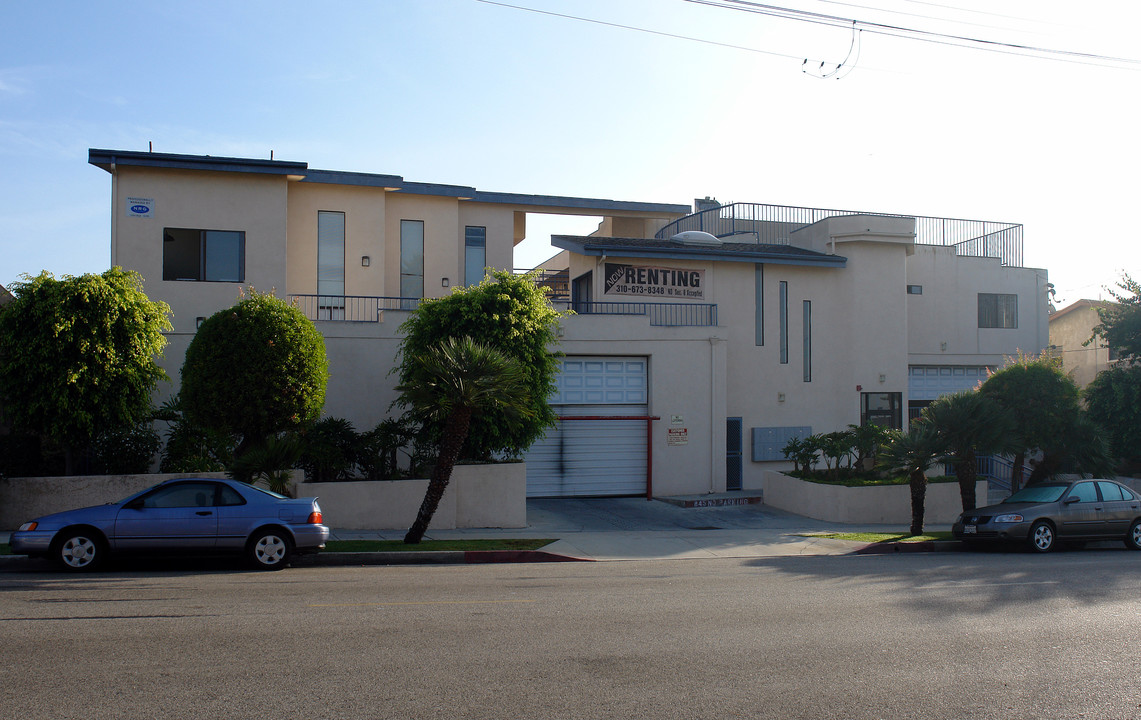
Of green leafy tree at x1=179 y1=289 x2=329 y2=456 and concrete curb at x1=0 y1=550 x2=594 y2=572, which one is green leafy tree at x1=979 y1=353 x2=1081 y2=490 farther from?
green leafy tree at x1=179 y1=289 x2=329 y2=456

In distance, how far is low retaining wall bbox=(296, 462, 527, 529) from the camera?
51.7 feet

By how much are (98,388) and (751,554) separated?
11.6 m

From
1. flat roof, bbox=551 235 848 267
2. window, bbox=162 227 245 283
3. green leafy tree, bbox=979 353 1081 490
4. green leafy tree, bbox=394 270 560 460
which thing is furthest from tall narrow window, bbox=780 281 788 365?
window, bbox=162 227 245 283

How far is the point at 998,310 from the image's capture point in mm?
29859

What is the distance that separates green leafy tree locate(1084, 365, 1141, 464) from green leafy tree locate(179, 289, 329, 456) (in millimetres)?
21619

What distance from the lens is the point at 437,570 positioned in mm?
11977

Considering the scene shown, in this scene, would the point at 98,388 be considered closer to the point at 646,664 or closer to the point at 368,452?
the point at 368,452

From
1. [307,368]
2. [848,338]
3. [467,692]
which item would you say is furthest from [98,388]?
[848,338]

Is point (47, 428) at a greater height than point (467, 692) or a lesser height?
greater

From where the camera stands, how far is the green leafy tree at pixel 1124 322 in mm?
24344

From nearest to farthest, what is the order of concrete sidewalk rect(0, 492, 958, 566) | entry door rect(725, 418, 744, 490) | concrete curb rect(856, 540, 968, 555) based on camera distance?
1. concrete sidewalk rect(0, 492, 958, 566)
2. concrete curb rect(856, 540, 968, 555)
3. entry door rect(725, 418, 744, 490)

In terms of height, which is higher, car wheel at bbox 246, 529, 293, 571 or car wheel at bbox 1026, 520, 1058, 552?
car wheel at bbox 246, 529, 293, 571

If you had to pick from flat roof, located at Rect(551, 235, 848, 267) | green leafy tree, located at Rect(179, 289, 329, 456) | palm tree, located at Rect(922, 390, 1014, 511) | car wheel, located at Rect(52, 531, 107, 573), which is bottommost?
car wheel, located at Rect(52, 531, 107, 573)

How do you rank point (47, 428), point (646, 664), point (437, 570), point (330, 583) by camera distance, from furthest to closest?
point (47, 428) → point (437, 570) → point (330, 583) → point (646, 664)
